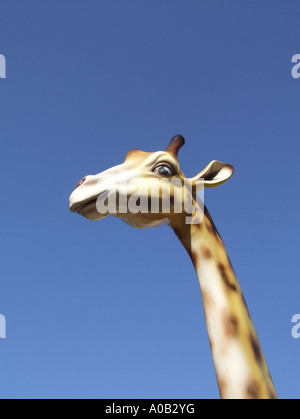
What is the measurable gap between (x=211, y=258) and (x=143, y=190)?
783 mm

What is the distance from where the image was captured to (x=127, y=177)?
14.7 ft

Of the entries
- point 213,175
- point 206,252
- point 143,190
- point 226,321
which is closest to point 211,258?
point 206,252

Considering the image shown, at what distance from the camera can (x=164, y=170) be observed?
→ 183 inches

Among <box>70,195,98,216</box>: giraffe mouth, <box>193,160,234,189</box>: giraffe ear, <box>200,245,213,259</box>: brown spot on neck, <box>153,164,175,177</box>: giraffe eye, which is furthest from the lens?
<box>193,160,234,189</box>: giraffe ear

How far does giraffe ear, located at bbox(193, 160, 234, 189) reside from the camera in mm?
4797

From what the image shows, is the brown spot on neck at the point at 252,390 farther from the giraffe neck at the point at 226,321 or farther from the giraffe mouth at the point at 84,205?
the giraffe mouth at the point at 84,205

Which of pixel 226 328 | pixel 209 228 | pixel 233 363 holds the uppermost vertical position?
pixel 209 228

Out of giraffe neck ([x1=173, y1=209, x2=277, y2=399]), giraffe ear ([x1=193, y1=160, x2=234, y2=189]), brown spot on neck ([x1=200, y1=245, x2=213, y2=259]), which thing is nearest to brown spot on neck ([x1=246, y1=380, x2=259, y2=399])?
giraffe neck ([x1=173, y1=209, x2=277, y2=399])

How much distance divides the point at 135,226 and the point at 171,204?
1.33 feet

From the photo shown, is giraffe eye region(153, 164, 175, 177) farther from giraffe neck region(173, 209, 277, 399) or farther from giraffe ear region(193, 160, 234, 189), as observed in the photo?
giraffe neck region(173, 209, 277, 399)

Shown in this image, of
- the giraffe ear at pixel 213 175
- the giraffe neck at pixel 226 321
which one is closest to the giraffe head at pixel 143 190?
the giraffe ear at pixel 213 175

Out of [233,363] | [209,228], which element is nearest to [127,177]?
[209,228]

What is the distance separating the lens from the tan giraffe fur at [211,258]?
383 centimetres
